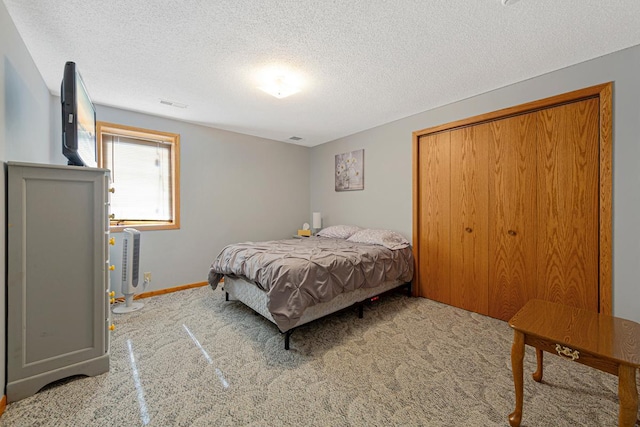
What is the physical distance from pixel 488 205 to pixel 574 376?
5.08ft

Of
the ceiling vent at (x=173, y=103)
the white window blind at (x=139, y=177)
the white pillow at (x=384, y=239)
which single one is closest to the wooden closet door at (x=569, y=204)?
the white pillow at (x=384, y=239)

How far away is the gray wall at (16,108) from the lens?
1.48 metres

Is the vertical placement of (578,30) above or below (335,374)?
above

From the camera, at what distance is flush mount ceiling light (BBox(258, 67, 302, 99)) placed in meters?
2.32

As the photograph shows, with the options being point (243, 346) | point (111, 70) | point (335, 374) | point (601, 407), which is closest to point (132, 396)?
point (243, 346)

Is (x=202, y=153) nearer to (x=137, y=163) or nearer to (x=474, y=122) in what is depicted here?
(x=137, y=163)

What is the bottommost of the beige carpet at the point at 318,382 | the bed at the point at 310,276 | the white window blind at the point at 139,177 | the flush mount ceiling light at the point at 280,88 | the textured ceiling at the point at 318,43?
the beige carpet at the point at 318,382

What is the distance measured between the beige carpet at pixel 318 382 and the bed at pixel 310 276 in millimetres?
266

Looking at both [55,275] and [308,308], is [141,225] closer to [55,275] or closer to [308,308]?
[55,275]

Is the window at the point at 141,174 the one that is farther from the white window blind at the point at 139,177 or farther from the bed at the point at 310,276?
the bed at the point at 310,276

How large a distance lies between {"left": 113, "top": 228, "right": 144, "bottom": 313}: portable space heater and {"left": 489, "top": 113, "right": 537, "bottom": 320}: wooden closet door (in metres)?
3.90

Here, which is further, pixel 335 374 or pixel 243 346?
pixel 243 346

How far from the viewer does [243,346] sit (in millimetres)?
2166

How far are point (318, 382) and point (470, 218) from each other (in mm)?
2309
